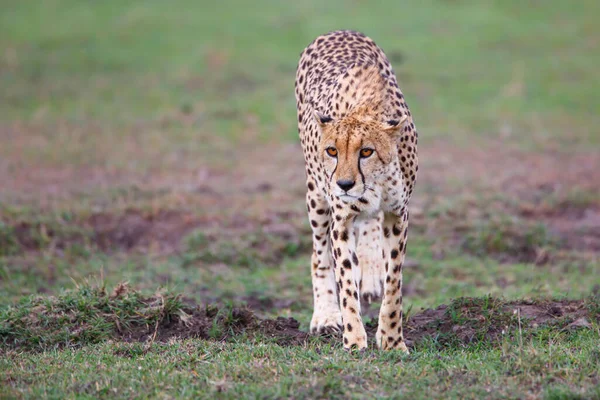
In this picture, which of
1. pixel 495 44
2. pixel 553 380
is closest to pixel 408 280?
pixel 553 380

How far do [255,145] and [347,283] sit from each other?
619cm

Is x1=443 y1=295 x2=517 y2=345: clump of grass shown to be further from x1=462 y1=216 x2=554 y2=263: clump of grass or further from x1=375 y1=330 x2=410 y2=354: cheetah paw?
x1=462 y1=216 x2=554 y2=263: clump of grass

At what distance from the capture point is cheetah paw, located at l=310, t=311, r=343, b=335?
5191 millimetres

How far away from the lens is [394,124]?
14.5 ft

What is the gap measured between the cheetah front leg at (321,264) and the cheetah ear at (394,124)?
1.17m

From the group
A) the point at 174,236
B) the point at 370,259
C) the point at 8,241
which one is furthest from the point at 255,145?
the point at 370,259

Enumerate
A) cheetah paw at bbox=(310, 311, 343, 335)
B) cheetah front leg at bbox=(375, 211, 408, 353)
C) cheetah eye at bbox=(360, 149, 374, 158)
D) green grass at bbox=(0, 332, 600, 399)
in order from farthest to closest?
cheetah paw at bbox=(310, 311, 343, 335)
cheetah front leg at bbox=(375, 211, 408, 353)
cheetah eye at bbox=(360, 149, 374, 158)
green grass at bbox=(0, 332, 600, 399)

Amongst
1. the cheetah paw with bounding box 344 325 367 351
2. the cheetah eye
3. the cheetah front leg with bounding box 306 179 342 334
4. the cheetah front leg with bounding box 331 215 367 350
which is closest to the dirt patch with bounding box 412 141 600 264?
the cheetah front leg with bounding box 306 179 342 334

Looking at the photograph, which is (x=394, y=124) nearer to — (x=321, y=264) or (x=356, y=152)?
(x=356, y=152)

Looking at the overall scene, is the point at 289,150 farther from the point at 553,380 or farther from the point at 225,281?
the point at 553,380

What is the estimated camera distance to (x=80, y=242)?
7469 mm

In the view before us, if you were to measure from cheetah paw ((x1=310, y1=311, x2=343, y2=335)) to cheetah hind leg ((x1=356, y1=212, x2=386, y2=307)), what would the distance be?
0.31 meters

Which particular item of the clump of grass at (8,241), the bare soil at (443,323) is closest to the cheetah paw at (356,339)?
the bare soil at (443,323)

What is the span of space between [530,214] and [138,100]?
238 inches
